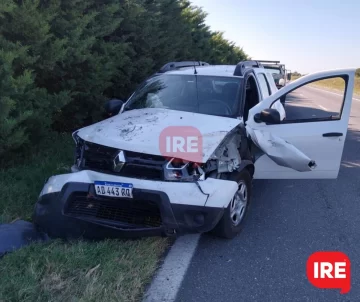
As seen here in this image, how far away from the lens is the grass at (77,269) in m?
3.07

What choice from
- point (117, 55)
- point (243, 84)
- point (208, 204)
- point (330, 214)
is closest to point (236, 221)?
point (208, 204)

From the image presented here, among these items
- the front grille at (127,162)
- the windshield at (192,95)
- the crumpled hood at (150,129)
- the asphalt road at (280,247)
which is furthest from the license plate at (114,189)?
the windshield at (192,95)

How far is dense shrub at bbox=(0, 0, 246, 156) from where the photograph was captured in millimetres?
5395

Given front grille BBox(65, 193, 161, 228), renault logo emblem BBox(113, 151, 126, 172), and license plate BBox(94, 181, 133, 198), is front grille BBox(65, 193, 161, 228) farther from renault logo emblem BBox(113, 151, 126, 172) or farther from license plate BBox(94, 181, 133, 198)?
renault logo emblem BBox(113, 151, 126, 172)

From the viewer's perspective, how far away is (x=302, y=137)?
16.6ft

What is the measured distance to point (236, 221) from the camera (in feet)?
14.9

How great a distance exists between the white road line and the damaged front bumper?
1.04 ft

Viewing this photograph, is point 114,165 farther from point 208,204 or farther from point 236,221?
point 236,221

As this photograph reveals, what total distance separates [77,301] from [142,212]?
114 cm

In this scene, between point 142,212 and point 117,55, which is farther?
point 117,55

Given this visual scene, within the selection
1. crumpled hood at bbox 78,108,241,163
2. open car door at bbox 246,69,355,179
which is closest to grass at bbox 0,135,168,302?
crumpled hood at bbox 78,108,241,163

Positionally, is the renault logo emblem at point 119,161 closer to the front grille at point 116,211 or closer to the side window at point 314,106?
the front grille at point 116,211

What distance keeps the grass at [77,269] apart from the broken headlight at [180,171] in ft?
2.47

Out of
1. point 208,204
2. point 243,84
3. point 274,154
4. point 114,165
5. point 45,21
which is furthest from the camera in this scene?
point 45,21
